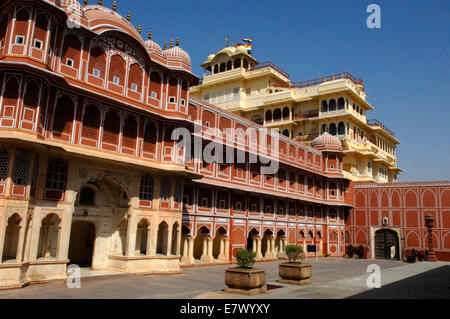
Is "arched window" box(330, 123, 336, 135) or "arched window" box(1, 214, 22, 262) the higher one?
"arched window" box(330, 123, 336, 135)

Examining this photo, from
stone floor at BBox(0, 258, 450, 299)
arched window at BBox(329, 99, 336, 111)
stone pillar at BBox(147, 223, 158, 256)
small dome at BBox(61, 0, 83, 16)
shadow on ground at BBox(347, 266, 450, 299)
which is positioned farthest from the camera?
arched window at BBox(329, 99, 336, 111)

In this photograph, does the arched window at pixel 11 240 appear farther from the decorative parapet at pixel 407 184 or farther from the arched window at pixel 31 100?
the decorative parapet at pixel 407 184

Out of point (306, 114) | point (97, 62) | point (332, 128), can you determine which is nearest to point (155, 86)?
point (97, 62)

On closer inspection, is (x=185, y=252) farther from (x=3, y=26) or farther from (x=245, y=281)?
(x=3, y=26)

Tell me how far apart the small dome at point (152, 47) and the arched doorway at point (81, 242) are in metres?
10.7

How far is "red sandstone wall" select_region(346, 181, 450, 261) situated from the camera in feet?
128

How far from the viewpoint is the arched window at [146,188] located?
20.8m

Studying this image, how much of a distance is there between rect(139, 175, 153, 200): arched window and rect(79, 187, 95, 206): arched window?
2.74 meters

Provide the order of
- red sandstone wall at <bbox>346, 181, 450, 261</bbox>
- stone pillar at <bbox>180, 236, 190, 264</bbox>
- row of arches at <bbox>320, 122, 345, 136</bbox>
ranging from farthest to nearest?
1. row of arches at <bbox>320, 122, 345, 136</bbox>
2. red sandstone wall at <bbox>346, 181, 450, 261</bbox>
3. stone pillar at <bbox>180, 236, 190, 264</bbox>

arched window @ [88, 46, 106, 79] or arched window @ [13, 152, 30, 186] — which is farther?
arched window @ [88, 46, 106, 79]

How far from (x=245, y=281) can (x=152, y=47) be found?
14820 mm

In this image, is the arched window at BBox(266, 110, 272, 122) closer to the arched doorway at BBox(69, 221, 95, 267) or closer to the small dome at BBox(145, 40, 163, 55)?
the small dome at BBox(145, 40, 163, 55)

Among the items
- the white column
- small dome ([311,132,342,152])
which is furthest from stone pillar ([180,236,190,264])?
small dome ([311,132,342,152])

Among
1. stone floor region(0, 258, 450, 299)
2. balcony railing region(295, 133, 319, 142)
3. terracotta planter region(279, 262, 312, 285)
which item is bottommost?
stone floor region(0, 258, 450, 299)
